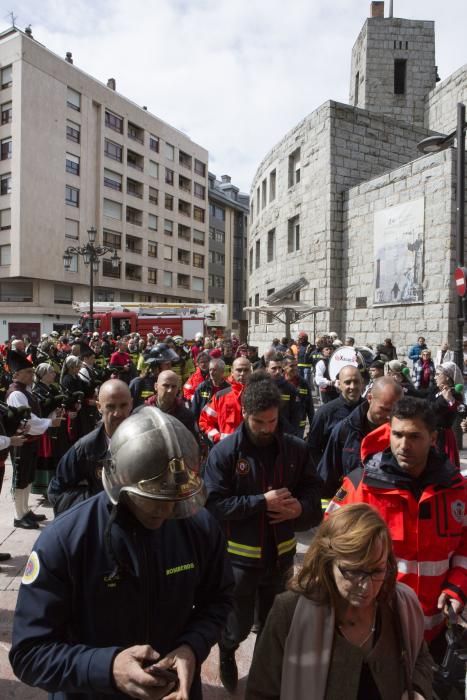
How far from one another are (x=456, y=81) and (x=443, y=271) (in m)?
11.2

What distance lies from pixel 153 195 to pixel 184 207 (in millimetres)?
5174

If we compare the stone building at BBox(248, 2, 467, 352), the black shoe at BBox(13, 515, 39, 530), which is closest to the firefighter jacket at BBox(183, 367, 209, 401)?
the black shoe at BBox(13, 515, 39, 530)

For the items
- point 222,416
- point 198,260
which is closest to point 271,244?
point 222,416

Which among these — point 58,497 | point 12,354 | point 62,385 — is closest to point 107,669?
point 58,497

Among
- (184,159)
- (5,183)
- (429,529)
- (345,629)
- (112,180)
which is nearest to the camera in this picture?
(345,629)

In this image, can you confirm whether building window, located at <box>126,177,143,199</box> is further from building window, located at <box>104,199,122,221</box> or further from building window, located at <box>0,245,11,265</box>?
building window, located at <box>0,245,11,265</box>

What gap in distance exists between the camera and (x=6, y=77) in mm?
35594

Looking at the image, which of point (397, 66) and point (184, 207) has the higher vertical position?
point (184, 207)

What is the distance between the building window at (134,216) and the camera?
4450 cm

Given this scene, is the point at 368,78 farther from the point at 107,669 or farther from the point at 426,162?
the point at 107,669

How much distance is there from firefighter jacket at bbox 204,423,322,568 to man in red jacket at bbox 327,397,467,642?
2.14 ft

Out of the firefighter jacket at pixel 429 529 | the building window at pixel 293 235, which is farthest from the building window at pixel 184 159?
the firefighter jacket at pixel 429 529

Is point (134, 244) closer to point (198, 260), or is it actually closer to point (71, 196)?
point (71, 196)

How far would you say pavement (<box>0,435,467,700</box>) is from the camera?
290 cm
